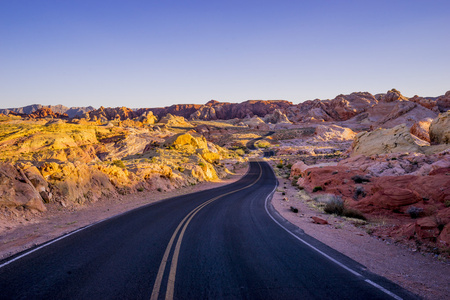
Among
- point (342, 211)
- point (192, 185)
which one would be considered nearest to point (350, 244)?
point (342, 211)

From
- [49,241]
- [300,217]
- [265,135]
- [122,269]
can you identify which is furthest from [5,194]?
[265,135]

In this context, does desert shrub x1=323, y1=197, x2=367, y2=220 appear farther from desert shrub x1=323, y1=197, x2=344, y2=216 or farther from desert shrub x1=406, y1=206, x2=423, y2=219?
desert shrub x1=406, y1=206, x2=423, y2=219

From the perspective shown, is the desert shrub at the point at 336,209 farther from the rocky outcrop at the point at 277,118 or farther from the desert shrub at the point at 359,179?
the rocky outcrop at the point at 277,118

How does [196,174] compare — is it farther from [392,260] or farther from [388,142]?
[388,142]

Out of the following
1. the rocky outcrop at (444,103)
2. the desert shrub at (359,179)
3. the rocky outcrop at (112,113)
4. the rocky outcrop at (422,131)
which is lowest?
→ the desert shrub at (359,179)

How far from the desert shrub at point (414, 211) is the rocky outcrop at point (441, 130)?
27.6m

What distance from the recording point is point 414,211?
10.2 meters

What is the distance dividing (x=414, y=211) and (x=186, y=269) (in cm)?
1075

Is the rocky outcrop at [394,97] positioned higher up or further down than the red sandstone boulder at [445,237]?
higher up

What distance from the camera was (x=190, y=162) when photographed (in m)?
34.6

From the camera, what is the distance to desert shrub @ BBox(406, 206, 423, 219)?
10.1 m

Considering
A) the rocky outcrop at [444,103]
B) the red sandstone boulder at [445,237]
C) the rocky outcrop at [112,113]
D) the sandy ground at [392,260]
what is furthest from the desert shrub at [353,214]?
the rocky outcrop at [112,113]

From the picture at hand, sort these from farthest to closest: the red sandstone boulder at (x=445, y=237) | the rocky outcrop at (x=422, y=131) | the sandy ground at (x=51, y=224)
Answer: the rocky outcrop at (x=422, y=131) → the sandy ground at (x=51, y=224) → the red sandstone boulder at (x=445, y=237)

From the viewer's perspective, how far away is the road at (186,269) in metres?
4.33
